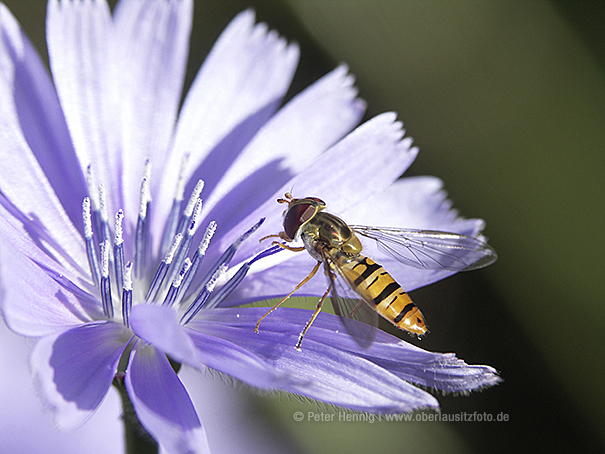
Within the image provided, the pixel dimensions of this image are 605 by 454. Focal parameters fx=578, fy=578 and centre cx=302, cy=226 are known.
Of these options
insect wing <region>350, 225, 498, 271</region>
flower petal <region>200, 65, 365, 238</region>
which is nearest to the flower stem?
flower petal <region>200, 65, 365, 238</region>

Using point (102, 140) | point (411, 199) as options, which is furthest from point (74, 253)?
point (411, 199)

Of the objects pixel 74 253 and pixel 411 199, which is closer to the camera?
pixel 74 253

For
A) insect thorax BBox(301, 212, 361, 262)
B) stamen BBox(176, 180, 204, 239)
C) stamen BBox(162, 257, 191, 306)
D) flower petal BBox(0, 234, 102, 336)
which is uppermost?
flower petal BBox(0, 234, 102, 336)

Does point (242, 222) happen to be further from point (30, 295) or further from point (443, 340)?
point (443, 340)

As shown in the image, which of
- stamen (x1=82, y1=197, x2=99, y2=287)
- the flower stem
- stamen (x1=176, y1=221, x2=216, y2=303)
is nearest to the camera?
the flower stem

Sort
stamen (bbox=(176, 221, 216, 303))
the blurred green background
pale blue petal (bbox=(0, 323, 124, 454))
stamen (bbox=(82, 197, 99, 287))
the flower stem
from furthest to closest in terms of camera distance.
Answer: the blurred green background < pale blue petal (bbox=(0, 323, 124, 454)) < stamen (bbox=(176, 221, 216, 303)) < stamen (bbox=(82, 197, 99, 287)) < the flower stem

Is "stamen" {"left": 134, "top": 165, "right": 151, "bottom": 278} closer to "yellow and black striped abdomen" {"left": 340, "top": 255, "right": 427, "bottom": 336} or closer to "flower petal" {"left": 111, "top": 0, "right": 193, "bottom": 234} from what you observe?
"flower petal" {"left": 111, "top": 0, "right": 193, "bottom": 234}

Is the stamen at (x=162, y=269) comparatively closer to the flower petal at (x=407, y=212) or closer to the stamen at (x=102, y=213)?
the stamen at (x=102, y=213)

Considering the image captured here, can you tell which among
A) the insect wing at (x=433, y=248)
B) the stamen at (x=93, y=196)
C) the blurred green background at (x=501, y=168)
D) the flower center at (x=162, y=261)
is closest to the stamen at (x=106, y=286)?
the flower center at (x=162, y=261)
